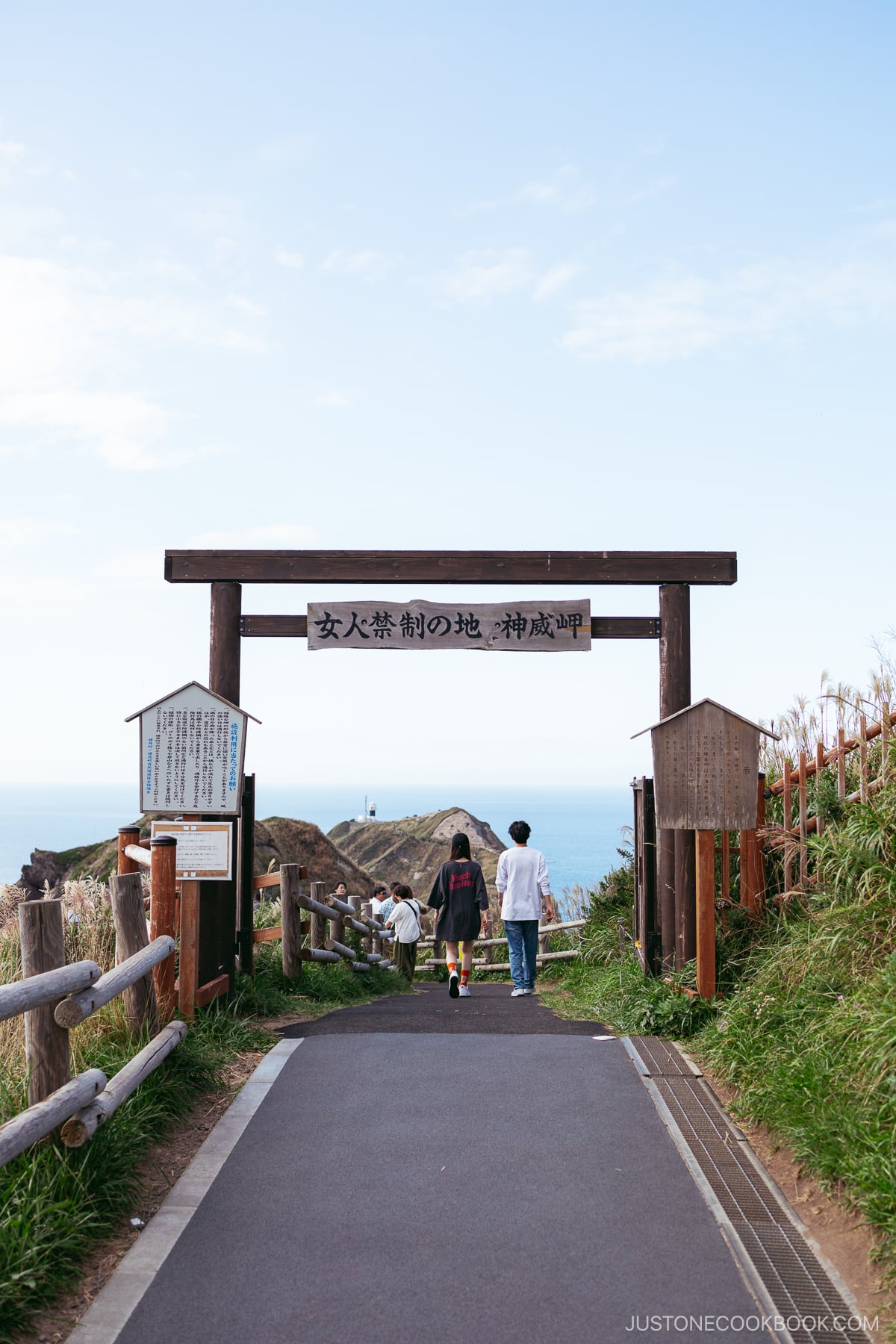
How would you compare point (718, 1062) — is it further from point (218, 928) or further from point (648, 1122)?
point (218, 928)

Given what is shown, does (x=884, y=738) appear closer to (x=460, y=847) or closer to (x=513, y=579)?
(x=513, y=579)

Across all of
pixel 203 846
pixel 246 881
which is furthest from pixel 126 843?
pixel 246 881

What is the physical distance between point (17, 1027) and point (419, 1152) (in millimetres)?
3164

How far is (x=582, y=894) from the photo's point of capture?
617 inches

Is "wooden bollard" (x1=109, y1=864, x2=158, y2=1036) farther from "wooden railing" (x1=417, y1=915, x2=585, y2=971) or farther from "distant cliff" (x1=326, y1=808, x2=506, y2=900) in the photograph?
"distant cliff" (x1=326, y1=808, x2=506, y2=900)

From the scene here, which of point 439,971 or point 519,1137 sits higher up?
point 519,1137

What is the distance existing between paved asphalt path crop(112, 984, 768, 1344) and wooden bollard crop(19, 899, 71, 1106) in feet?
2.91

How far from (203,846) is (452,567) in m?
3.35

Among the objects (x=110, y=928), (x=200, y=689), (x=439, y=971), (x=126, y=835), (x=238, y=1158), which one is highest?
(x=200, y=689)

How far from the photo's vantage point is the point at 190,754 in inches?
335

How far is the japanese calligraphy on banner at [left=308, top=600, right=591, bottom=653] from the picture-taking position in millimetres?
9805

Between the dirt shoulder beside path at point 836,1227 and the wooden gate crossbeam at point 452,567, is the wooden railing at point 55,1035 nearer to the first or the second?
the dirt shoulder beside path at point 836,1227

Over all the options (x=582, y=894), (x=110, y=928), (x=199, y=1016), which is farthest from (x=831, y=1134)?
(x=582, y=894)

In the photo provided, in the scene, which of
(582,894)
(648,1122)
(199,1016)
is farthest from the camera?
(582,894)
